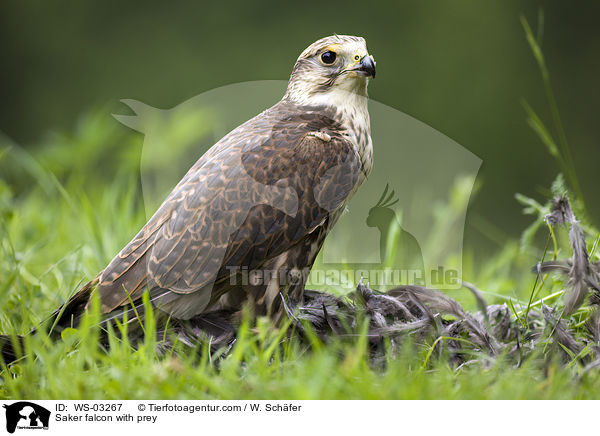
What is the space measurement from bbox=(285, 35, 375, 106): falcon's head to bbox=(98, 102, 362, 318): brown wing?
12.7 inches

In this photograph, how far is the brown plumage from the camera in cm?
216

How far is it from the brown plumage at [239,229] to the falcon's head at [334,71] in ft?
0.78

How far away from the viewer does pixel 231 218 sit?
2.17m

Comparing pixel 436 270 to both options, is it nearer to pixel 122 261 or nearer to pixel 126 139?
pixel 122 261

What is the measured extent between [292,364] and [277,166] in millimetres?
691

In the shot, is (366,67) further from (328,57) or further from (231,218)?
(231,218)
